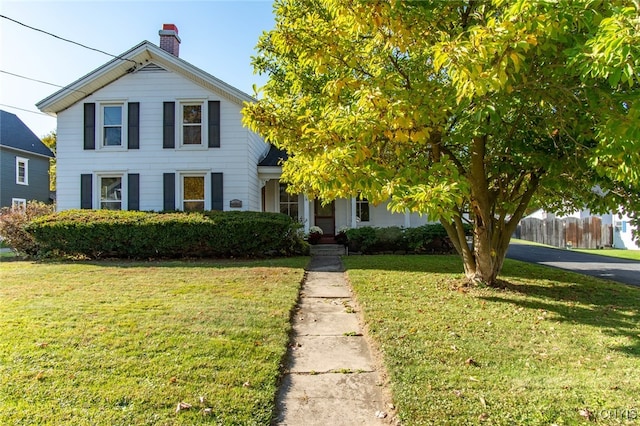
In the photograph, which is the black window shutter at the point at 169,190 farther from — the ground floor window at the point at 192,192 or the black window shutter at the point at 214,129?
the black window shutter at the point at 214,129

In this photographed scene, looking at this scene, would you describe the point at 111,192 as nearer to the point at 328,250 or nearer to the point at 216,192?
the point at 216,192

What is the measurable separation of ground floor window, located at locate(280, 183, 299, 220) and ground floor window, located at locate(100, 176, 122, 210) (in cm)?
614

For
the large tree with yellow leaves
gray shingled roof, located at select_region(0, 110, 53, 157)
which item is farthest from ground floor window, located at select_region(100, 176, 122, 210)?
gray shingled roof, located at select_region(0, 110, 53, 157)

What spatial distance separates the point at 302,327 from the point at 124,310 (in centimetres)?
254

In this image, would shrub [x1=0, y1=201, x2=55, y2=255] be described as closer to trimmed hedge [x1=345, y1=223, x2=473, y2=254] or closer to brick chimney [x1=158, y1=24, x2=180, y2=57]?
brick chimney [x1=158, y1=24, x2=180, y2=57]

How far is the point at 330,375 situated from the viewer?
3795 millimetres

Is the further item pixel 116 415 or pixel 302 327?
pixel 302 327

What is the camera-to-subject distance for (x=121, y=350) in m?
3.98

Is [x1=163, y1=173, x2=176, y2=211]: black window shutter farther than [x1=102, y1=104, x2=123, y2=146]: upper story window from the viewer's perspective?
No

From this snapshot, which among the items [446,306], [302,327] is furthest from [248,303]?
[446,306]

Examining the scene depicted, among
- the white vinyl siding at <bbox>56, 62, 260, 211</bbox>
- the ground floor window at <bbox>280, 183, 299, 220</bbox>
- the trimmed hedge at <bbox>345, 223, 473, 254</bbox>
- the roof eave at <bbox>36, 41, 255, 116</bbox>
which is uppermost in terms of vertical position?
the roof eave at <bbox>36, 41, 255, 116</bbox>

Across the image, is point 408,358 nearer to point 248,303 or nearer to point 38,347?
point 248,303

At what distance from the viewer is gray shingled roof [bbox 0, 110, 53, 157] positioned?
74.6 ft

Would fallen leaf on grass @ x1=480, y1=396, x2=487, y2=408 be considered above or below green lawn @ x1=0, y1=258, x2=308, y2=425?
below
